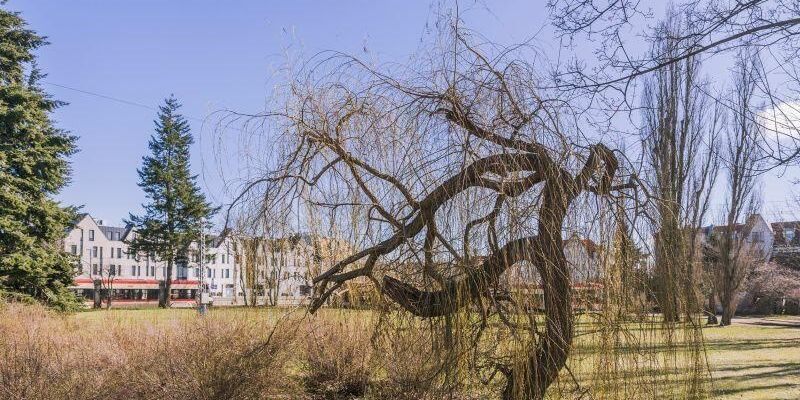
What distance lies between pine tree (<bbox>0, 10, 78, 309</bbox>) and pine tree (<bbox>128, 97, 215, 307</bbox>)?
15650mm

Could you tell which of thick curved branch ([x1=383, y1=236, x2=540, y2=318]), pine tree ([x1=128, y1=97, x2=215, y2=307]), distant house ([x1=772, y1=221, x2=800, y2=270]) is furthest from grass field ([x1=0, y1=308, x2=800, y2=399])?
pine tree ([x1=128, y1=97, x2=215, y2=307])

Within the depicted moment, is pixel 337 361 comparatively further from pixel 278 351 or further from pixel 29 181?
pixel 29 181

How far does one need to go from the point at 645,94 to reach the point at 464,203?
19399 millimetres

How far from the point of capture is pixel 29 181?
20.1 m

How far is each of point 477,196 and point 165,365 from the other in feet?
11.9

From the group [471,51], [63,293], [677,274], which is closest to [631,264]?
[677,274]

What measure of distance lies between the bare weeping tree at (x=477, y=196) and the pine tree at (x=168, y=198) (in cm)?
3442

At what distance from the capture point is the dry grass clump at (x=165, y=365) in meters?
5.46

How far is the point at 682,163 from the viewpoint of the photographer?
21609 millimetres

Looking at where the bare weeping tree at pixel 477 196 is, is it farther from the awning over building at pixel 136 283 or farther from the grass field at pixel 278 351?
the awning over building at pixel 136 283

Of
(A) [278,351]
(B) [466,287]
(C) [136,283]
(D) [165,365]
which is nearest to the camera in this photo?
(B) [466,287]

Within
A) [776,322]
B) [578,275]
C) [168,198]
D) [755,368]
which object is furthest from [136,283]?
→ [578,275]

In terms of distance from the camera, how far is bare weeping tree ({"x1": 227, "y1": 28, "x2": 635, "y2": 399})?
13.0 feet

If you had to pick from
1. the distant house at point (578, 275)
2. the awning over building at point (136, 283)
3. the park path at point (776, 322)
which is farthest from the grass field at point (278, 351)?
the awning over building at point (136, 283)
